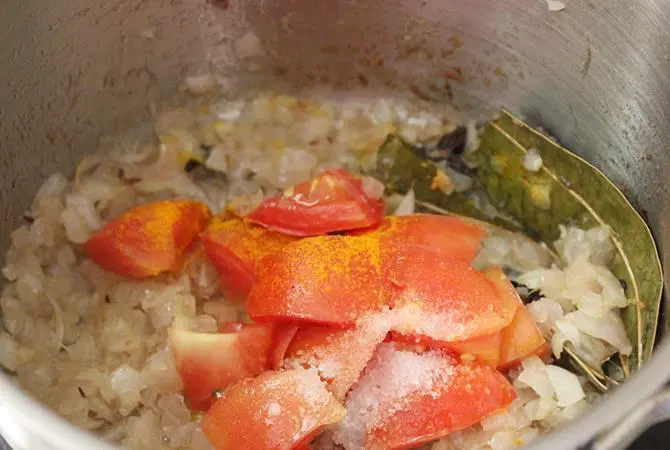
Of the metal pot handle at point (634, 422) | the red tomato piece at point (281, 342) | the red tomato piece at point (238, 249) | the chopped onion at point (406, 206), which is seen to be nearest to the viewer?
the metal pot handle at point (634, 422)

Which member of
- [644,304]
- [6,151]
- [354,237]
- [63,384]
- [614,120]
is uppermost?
[614,120]

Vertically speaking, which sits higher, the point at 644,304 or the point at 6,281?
the point at 644,304

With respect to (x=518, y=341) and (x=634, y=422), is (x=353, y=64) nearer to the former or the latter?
(x=518, y=341)

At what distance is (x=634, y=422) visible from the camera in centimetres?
67

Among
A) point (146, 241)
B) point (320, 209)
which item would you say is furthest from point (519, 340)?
point (146, 241)

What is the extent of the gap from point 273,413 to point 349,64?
629mm

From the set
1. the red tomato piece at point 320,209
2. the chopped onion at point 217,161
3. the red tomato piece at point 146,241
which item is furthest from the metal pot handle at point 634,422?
the chopped onion at point 217,161

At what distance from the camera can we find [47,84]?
1.15 metres

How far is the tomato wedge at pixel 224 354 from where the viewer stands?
1.01 meters

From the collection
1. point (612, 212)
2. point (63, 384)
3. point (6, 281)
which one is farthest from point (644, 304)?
point (6, 281)

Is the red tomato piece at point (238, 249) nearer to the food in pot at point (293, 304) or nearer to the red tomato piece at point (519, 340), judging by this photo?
the food in pot at point (293, 304)

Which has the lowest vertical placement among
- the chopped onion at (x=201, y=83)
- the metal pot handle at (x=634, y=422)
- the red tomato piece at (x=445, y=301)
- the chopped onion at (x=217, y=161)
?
the chopped onion at (x=217, y=161)

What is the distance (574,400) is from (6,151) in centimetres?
81

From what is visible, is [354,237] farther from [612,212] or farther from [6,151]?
[6,151]
